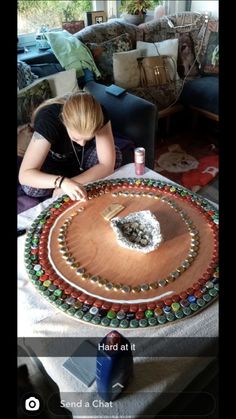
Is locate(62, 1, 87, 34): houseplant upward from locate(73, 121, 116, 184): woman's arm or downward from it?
upward

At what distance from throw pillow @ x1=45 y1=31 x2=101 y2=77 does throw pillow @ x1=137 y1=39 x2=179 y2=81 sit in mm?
476

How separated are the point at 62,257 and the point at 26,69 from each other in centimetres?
122

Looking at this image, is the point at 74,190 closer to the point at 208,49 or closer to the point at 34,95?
the point at 34,95

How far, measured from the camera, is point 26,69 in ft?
5.82

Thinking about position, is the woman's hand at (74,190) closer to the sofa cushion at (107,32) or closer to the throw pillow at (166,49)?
the sofa cushion at (107,32)

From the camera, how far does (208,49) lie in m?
2.50

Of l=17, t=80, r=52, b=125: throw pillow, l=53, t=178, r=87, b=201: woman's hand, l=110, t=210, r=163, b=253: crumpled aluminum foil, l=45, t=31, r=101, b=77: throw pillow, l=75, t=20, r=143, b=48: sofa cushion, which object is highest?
l=75, t=20, r=143, b=48: sofa cushion

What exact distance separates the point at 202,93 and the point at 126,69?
0.52m

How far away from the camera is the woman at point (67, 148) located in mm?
1109

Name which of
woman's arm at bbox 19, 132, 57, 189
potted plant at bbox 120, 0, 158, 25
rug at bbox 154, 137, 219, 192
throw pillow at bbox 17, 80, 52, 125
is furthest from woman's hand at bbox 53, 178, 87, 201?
potted plant at bbox 120, 0, 158, 25

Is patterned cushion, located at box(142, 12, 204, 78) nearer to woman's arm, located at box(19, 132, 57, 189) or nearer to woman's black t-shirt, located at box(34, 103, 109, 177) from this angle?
woman's black t-shirt, located at box(34, 103, 109, 177)

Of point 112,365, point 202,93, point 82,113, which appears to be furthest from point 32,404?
point 202,93

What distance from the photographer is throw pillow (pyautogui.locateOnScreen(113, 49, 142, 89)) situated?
85.3 inches

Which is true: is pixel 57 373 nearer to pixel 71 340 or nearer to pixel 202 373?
pixel 71 340
